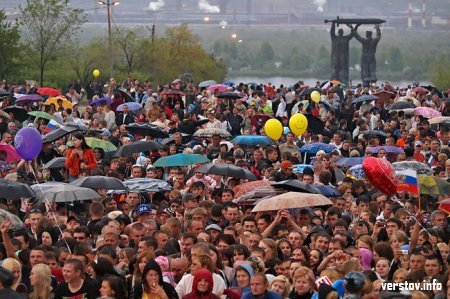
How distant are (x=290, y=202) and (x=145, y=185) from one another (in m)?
3.21

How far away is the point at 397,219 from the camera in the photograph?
1559cm

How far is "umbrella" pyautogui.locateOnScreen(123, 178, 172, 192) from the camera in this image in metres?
18.6

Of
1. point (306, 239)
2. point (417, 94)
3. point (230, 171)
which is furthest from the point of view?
point (417, 94)

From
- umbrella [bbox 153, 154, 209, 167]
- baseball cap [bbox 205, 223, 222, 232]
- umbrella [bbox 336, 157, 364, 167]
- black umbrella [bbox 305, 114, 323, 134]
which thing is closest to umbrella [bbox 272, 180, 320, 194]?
baseball cap [bbox 205, 223, 222, 232]

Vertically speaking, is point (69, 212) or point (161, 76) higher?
point (69, 212)

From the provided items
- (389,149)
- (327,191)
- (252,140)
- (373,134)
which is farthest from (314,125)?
(327,191)

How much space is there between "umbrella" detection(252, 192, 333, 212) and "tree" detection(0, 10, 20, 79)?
113 feet

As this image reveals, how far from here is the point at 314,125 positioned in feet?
91.0

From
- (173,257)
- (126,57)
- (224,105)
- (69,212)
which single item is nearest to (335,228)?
(173,257)

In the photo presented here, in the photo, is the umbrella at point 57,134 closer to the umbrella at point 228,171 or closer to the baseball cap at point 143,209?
the umbrella at point 228,171

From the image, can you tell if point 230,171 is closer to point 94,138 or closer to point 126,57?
point 94,138

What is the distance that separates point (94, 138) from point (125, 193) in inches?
210

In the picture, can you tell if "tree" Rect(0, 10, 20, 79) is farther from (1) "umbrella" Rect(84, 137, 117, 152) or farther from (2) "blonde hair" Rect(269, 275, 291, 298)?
(2) "blonde hair" Rect(269, 275, 291, 298)

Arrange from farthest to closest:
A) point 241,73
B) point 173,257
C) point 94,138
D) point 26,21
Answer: point 241,73, point 26,21, point 94,138, point 173,257
